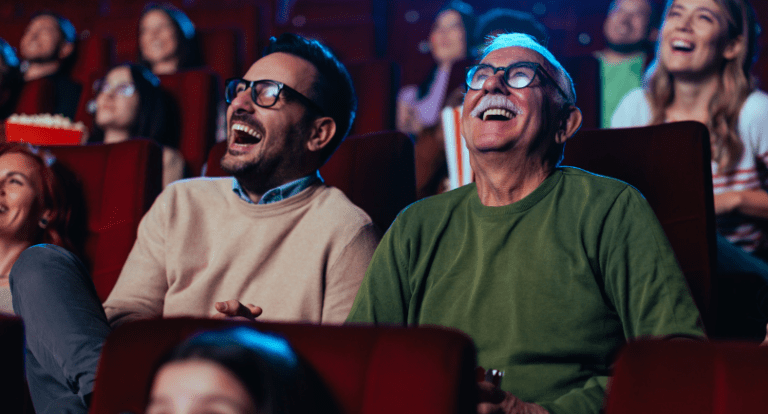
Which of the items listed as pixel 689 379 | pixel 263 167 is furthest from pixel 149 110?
pixel 689 379

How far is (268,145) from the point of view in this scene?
703mm

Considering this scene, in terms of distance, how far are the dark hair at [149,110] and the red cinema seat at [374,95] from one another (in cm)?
33

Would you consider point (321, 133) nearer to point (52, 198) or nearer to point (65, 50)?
point (52, 198)

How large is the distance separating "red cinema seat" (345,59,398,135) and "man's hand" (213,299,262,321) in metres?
0.74

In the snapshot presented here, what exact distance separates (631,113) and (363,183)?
0.44 m

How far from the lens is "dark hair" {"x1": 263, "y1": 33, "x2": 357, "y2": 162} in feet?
2.44

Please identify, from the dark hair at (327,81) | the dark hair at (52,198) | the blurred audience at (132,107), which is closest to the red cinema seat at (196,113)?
the blurred audience at (132,107)

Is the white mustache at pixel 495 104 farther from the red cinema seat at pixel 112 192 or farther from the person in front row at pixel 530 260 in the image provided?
the red cinema seat at pixel 112 192

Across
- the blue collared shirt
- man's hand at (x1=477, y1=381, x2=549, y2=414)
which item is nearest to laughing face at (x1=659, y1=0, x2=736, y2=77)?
the blue collared shirt

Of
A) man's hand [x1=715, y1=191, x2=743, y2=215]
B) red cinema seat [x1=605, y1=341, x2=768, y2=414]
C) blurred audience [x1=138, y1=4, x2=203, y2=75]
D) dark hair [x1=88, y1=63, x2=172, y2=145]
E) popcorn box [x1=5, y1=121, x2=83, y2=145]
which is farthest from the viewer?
blurred audience [x1=138, y1=4, x2=203, y2=75]

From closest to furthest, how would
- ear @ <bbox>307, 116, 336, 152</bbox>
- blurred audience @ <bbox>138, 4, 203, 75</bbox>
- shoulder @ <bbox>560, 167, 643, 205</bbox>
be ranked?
1. shoulder @ <bbox>560, 167, 643, 205</bbox>
2. ear @ <bbox>307, 116, 336, 152</bbox>
3. blurred audience @ <bbox>138, 4, 203, 75</bbox>

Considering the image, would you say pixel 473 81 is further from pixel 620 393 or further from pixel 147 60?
pixel 147 60

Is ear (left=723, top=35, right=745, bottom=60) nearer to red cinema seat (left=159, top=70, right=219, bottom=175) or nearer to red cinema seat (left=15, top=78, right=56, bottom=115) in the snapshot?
red cinema seat (left=159, top=70, right=219, bottom=175)

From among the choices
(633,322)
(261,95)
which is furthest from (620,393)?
(261,95)
